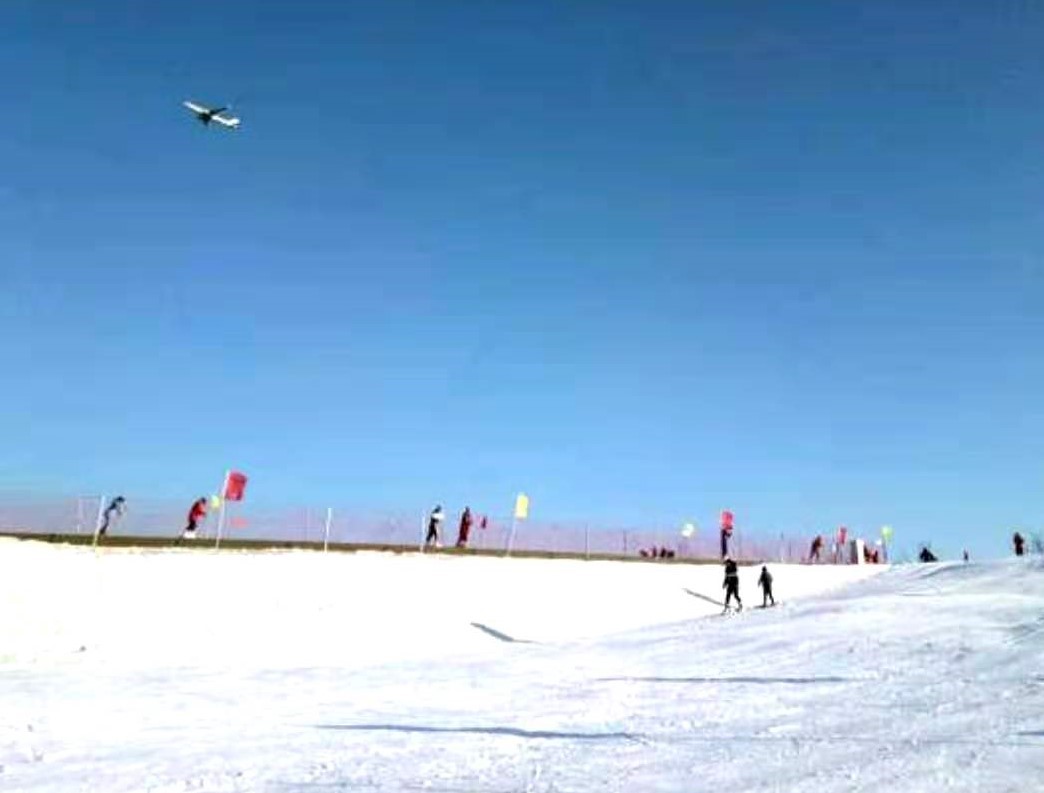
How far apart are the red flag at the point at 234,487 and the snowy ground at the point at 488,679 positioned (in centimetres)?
350

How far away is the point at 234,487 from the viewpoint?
34.8 m

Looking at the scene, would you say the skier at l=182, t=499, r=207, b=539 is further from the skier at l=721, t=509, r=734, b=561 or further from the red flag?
the skier at l=721, t=509, r=734, b=561

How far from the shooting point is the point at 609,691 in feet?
56.7

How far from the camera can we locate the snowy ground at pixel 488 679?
11.2 m

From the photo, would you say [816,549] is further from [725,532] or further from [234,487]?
[234,487]

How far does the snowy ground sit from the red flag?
3.50 m

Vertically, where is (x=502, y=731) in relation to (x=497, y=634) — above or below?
below

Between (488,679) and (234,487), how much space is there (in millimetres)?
17960

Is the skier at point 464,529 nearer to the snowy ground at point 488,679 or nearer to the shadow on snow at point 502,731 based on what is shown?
the snowy ground at point 488,679

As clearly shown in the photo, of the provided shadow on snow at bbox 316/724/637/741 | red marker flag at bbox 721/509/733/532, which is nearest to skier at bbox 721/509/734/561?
red marker flag at bbox 721/509/733/532

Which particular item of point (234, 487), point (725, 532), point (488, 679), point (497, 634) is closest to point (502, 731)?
point (488, 679)

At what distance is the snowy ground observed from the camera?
36.7ft

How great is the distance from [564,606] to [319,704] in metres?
16.3

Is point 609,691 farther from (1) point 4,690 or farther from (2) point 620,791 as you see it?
(1) point 4,690
